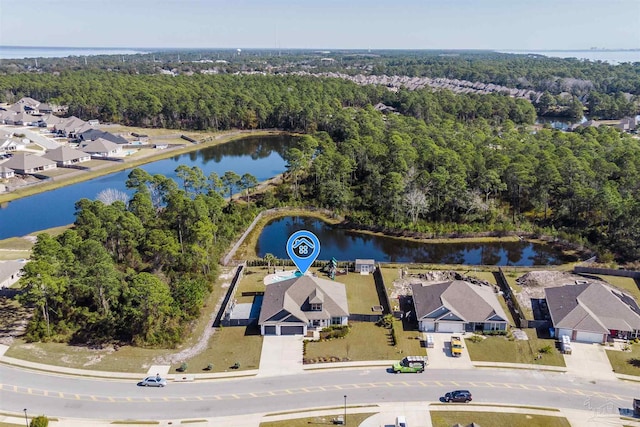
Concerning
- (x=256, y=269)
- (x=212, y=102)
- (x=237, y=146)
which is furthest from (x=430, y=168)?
(x=212, y=102)

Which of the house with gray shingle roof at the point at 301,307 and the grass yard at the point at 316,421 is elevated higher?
the house with gray shingle roof at the point at 301,307

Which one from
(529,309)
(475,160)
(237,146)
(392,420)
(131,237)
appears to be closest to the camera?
(392,420)

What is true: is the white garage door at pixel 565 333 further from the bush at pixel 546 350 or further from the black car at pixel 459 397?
the black car at pixel 459 397

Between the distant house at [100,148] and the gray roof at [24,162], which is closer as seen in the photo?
the gray roof at [24,162]

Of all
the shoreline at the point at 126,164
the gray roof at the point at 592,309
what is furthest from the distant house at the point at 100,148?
the gray roof at the point at 592,309

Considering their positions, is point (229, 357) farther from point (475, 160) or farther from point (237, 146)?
point (237, 146)

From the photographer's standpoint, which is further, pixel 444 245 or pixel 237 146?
pixel 237 146

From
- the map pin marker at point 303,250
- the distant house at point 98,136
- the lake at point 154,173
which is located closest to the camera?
the map pin marker at point 303,250

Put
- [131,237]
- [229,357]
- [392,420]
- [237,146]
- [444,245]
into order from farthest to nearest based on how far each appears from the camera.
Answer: [237,146], [444,245], [131,237], [229,357], [392,420]
